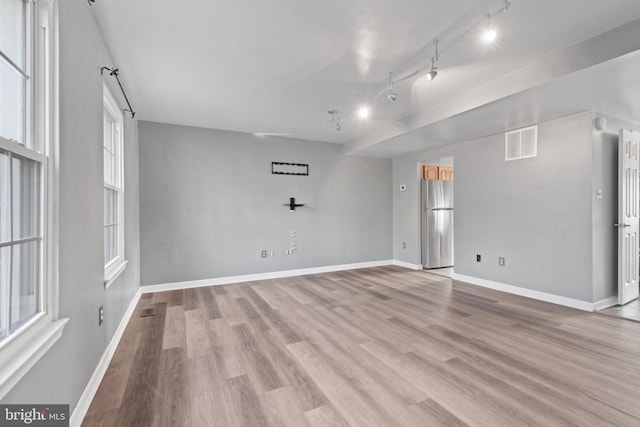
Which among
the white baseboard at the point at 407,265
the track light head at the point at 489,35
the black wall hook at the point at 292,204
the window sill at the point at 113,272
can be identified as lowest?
the white baseboard at the point at 407,265

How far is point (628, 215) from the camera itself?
3.59m

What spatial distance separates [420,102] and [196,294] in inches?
164

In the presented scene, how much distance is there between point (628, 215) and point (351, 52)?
406cm

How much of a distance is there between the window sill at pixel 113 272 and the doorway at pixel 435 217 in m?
5.07

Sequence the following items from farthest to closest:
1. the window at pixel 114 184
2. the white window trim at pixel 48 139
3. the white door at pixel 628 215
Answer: the white door at pixel 628 215 < the window at pixel 114 184 < the white window trim at pixel 48 139

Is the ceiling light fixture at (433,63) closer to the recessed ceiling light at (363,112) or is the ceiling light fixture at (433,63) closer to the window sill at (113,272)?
the recessed ceiling light at (363,112)

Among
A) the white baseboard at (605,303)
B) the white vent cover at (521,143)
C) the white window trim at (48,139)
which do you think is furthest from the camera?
the white vent cover at (521,143)

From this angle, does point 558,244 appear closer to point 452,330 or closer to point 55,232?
point 452,330

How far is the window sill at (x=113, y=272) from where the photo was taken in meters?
2.35

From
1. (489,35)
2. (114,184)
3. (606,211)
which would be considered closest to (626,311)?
(606,211)

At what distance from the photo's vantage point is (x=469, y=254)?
186 inches

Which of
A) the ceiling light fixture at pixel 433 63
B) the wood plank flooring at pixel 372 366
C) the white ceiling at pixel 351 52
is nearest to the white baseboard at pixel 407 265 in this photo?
the wood plank flooring at pixel 372 366

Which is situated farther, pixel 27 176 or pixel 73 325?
pixel 73 325

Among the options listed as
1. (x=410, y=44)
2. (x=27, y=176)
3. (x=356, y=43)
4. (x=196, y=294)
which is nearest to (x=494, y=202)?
(x=410, y=44)
